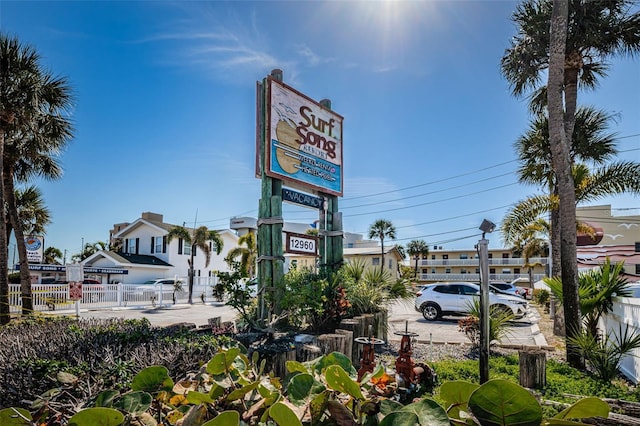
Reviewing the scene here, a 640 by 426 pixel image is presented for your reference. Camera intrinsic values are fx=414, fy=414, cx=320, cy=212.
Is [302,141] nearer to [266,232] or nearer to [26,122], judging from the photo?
[266,232]

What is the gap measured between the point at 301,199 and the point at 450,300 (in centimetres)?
830

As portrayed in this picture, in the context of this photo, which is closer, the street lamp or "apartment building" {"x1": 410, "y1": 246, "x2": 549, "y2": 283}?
the street lamp

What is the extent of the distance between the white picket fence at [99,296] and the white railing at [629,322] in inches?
742

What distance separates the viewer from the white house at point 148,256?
32438 millimetres

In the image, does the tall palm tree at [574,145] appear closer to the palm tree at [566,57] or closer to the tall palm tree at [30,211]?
the palm tree at [566,57]

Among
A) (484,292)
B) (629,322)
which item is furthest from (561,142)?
(484,292)

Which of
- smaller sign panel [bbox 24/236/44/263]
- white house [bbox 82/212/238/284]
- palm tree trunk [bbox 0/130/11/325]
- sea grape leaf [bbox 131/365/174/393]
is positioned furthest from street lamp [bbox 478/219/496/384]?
white house [bbox 82/212/238/284]

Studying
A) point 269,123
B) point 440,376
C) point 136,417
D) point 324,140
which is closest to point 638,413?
point 136,417

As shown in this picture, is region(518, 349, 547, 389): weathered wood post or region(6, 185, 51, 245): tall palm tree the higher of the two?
region(6, 185, 51, 245): tall palm tree

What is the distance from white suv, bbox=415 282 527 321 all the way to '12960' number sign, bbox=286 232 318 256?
758 cm

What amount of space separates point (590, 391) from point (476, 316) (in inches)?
124

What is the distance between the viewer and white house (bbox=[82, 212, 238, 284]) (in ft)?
106

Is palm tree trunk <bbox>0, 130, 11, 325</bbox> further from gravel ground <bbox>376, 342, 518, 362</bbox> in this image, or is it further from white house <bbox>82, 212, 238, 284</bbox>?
white house <bbox>82, 212, 238, 284</bbox>

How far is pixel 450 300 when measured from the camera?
48.2 feet
